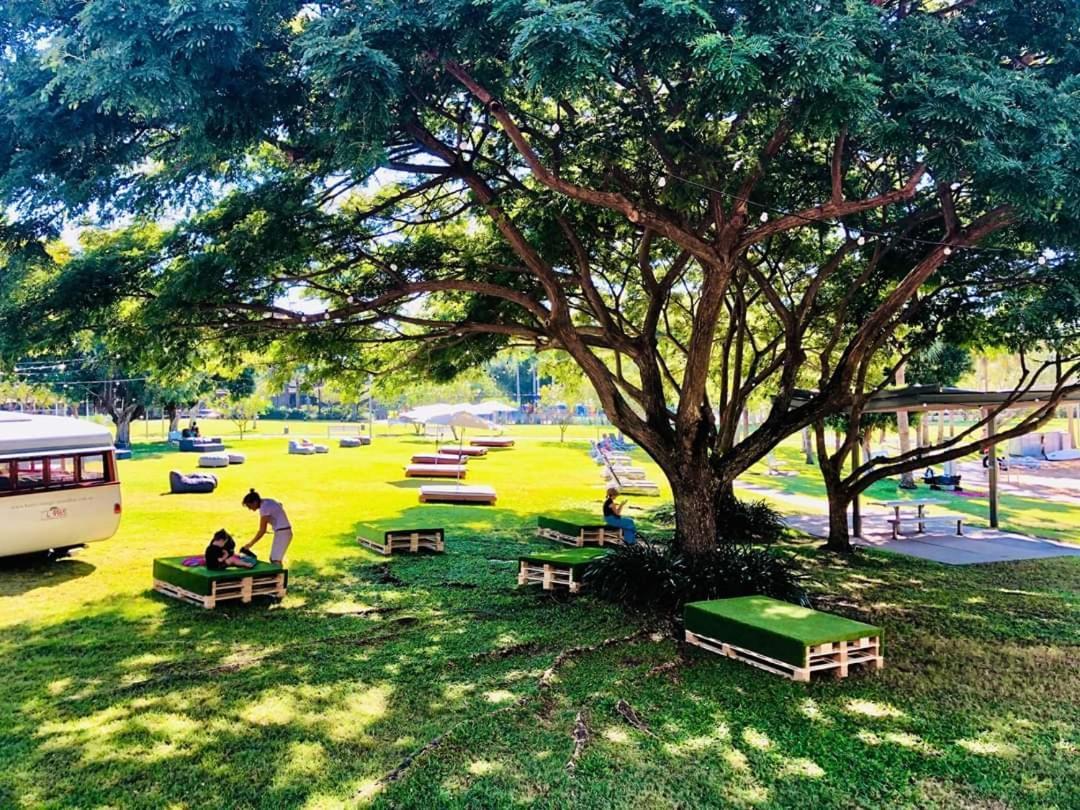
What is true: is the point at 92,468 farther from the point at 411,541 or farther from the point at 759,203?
the point at 759,203

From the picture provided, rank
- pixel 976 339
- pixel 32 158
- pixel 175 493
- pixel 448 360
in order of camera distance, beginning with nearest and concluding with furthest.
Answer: pixel 32 158 → pixel 976 339 → pixel 448 360 → pixel 175 493

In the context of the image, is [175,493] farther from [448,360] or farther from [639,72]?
[639,72]

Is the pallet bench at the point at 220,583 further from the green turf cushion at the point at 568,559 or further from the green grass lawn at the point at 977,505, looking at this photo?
the green grass lawn at the point at 977,505

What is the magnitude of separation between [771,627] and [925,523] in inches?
492

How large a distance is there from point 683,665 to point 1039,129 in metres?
6.11

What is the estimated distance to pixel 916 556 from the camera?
15.0m

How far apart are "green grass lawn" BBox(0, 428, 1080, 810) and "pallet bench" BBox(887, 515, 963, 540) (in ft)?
15.8

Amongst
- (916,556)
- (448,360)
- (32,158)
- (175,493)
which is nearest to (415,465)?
(175,493)

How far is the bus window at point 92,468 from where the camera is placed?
12710 millimetres

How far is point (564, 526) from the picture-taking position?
15445 millimetres

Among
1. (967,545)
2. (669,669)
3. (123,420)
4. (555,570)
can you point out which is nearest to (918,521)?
(967,545)

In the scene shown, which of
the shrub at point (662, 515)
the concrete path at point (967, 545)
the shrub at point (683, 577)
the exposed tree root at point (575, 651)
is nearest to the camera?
the exposed tree root at point (575, 651)

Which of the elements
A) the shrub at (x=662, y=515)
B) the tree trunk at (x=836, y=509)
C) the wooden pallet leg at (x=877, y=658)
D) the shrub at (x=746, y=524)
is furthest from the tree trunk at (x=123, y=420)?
the wooden pallet leg at (x=877, y=658)

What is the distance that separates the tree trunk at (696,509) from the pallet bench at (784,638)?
238cm
